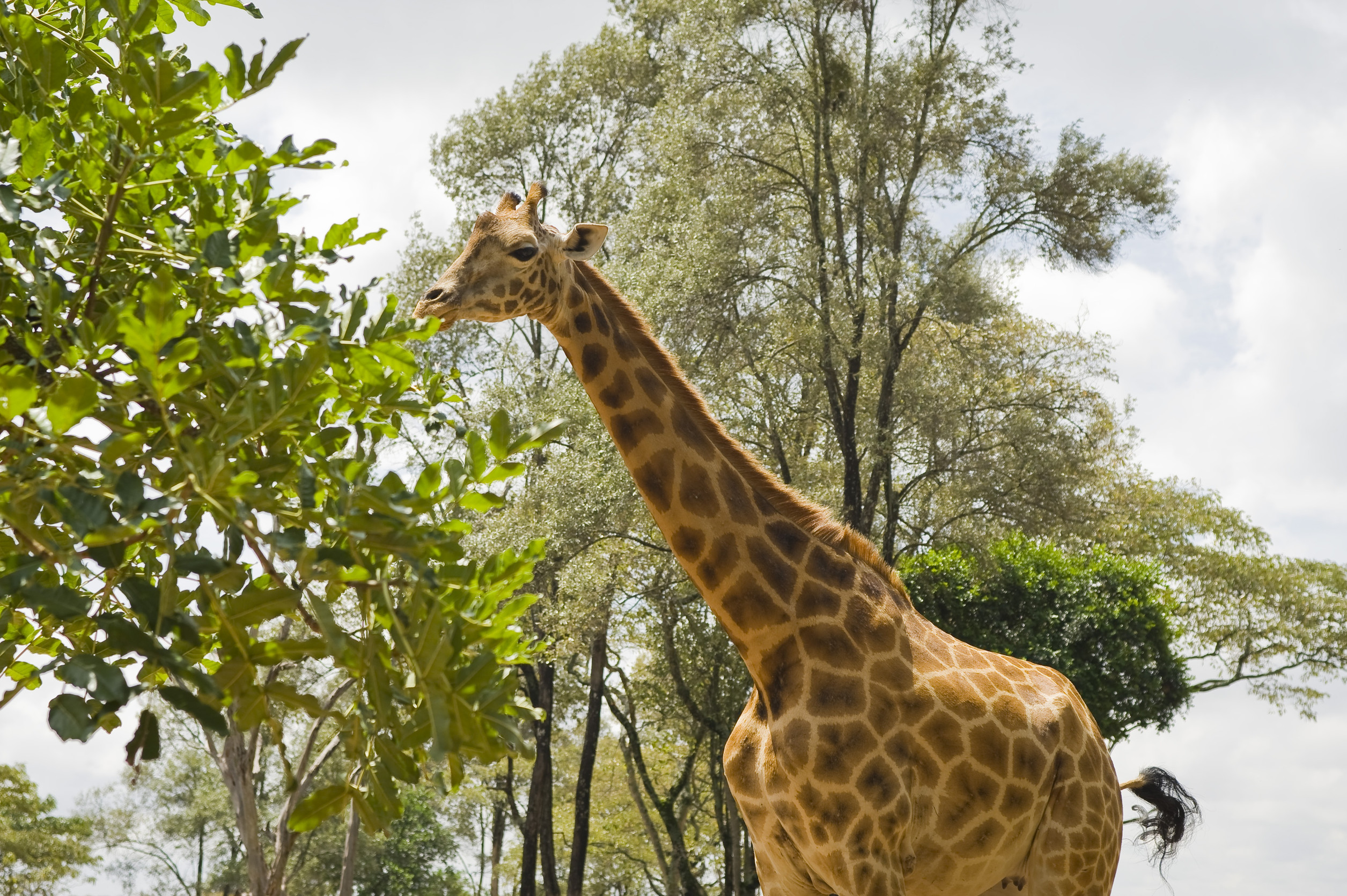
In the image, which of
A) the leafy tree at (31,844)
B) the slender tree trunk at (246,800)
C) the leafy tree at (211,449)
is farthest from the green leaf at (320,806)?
the leafy tree at (31,844)

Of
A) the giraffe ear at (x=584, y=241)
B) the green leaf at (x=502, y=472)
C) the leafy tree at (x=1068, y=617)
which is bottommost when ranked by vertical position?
the green leaf at (x=502, y=472)

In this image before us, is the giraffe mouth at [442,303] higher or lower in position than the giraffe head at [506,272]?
lower

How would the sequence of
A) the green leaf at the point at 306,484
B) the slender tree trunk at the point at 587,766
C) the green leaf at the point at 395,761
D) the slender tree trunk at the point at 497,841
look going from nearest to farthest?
the green leaf at the point at 306,484 → the green leaf at the point at 395,761 → the slender tree trunk at the point at 587,766 → the slender tree trunk at the point at 497,841

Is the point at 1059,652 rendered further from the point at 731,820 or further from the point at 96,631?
the point at 96,631

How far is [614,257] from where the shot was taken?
19.8 metres

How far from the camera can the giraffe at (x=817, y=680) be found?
477cm

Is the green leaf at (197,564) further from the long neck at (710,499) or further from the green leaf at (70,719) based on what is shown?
the long neck at (710,499)

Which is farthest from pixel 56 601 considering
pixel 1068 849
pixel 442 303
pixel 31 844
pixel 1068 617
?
pixel 31 844

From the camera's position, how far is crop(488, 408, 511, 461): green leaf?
2574 millimetres

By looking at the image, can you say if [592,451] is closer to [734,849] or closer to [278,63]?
[734,849]

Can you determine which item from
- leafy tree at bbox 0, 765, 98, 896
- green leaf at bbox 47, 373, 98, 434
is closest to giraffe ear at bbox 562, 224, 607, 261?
green leaf at bbox 47, 373, 98, 434

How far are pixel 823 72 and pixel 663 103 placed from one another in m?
3.73

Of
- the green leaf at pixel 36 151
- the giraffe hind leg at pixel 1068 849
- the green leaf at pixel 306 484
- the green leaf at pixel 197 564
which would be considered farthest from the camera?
the giraffe hind leg at pixel 1068 849

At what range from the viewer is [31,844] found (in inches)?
867
